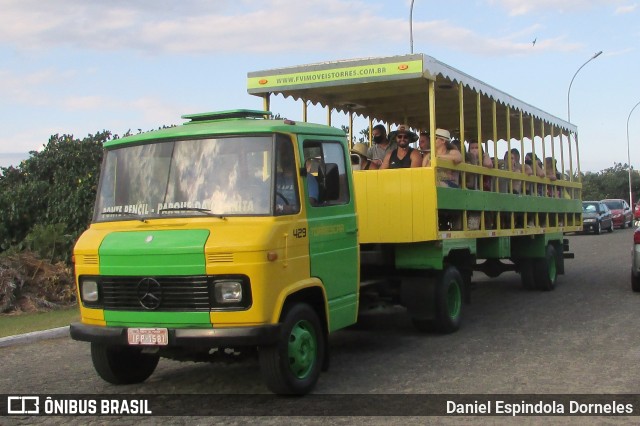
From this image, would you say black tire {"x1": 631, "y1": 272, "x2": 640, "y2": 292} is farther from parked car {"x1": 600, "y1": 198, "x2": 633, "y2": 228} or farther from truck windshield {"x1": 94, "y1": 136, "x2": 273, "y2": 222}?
parked car {"x1": 600, "y1": 198, "x2": 633, "y2": 228}

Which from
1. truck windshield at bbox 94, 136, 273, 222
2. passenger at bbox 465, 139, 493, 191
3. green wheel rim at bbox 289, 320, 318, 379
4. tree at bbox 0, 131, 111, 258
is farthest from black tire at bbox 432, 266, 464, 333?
tree at bbox 0, 131, 111, 258

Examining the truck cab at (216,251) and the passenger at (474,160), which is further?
the passenger at (474,160)

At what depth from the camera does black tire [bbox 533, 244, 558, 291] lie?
12.8m

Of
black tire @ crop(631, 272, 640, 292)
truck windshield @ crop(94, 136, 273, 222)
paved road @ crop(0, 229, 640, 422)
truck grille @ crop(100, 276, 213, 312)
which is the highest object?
truck windshield @ crop(94, 136, 273, 222)

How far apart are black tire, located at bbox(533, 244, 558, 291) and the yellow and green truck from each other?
15.4 ft

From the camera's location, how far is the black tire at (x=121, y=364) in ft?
21.3

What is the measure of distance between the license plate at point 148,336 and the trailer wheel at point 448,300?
393 centimetres

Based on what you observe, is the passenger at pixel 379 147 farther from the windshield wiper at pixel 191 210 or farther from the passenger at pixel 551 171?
the passenger at pixel 551 171

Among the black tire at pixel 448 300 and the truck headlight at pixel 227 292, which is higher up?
the truck headlight at pixel 227 292

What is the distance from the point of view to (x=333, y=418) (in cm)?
552

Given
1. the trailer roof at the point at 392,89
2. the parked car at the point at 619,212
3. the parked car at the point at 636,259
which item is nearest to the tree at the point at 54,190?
the trailer roof at the point at 392,89

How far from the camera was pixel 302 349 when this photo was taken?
244 inches

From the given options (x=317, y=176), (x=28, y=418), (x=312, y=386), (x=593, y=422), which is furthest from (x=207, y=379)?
(x=593, y=422)

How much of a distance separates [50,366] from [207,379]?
200 centimetres
